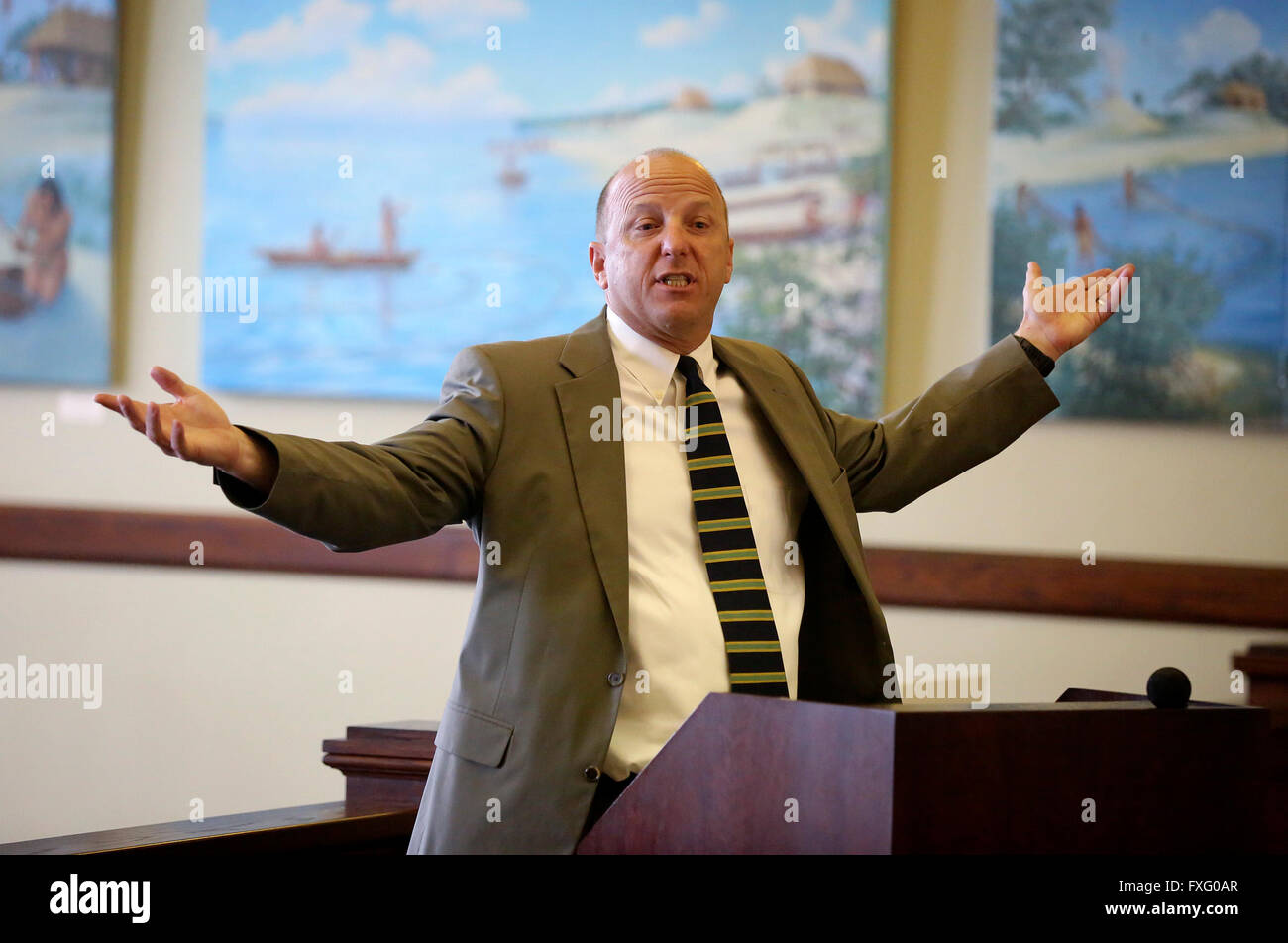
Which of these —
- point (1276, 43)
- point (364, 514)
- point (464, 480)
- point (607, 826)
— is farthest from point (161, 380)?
point (1276, 43)

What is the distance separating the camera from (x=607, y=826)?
5.62 ft

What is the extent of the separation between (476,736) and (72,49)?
11.7 feet

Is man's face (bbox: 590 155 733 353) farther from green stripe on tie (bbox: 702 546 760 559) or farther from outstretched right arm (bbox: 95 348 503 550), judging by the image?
green stripe on tie (bbox: 702 546 760 559)

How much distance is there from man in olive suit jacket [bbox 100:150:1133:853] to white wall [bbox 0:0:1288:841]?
65.5 inches

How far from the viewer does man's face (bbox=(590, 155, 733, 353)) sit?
229cm

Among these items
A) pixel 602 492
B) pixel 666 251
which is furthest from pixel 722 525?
pixel 666 251

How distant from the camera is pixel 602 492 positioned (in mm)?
2072

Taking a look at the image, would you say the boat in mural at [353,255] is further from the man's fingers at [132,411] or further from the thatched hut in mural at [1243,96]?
the man's fingers at [132,411]

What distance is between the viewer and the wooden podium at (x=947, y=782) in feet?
4.66

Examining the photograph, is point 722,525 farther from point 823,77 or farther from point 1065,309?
point 823,77

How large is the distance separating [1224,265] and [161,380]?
10.3ft

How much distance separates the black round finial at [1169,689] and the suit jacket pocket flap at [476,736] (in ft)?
2.80

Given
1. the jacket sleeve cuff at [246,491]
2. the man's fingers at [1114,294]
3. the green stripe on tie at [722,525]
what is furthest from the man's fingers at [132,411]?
the man's fingers at [1114,294]

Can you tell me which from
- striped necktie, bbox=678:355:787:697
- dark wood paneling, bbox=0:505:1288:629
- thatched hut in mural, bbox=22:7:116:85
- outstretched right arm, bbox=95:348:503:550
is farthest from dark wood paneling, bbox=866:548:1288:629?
Result: thatched hut in mural, bbox=22:7:116:85
